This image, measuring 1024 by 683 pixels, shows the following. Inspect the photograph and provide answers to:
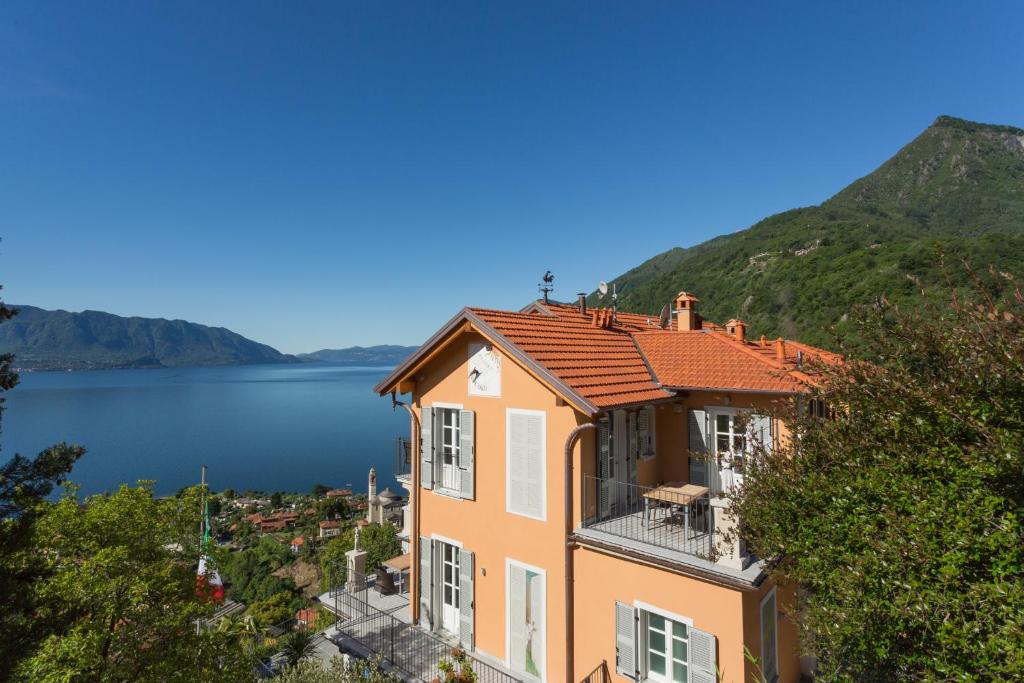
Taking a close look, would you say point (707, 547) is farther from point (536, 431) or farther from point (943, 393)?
point (943, 393)

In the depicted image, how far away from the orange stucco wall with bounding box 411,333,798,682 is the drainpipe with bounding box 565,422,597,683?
108 millimetres

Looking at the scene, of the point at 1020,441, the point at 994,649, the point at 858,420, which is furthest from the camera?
the point at 858,420

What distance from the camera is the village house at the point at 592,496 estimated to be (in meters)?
7.58

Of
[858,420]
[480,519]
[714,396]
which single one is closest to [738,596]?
[858,420]

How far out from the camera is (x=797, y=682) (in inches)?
352

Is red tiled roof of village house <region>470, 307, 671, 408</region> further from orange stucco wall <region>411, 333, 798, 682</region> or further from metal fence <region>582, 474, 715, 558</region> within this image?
metal fence <region>582, 474, 715, 558</region>

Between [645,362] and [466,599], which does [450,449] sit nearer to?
[466,599]

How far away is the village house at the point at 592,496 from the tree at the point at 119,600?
4.71 m

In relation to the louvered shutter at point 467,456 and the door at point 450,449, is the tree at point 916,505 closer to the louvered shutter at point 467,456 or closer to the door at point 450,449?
the louvered shutter at point 467,456

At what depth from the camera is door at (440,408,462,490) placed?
11.1 metres

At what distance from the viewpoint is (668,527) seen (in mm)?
8875

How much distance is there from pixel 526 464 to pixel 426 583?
14.3ft

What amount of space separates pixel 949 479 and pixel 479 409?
778 cm

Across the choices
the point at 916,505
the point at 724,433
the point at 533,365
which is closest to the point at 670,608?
the point at 724,433
